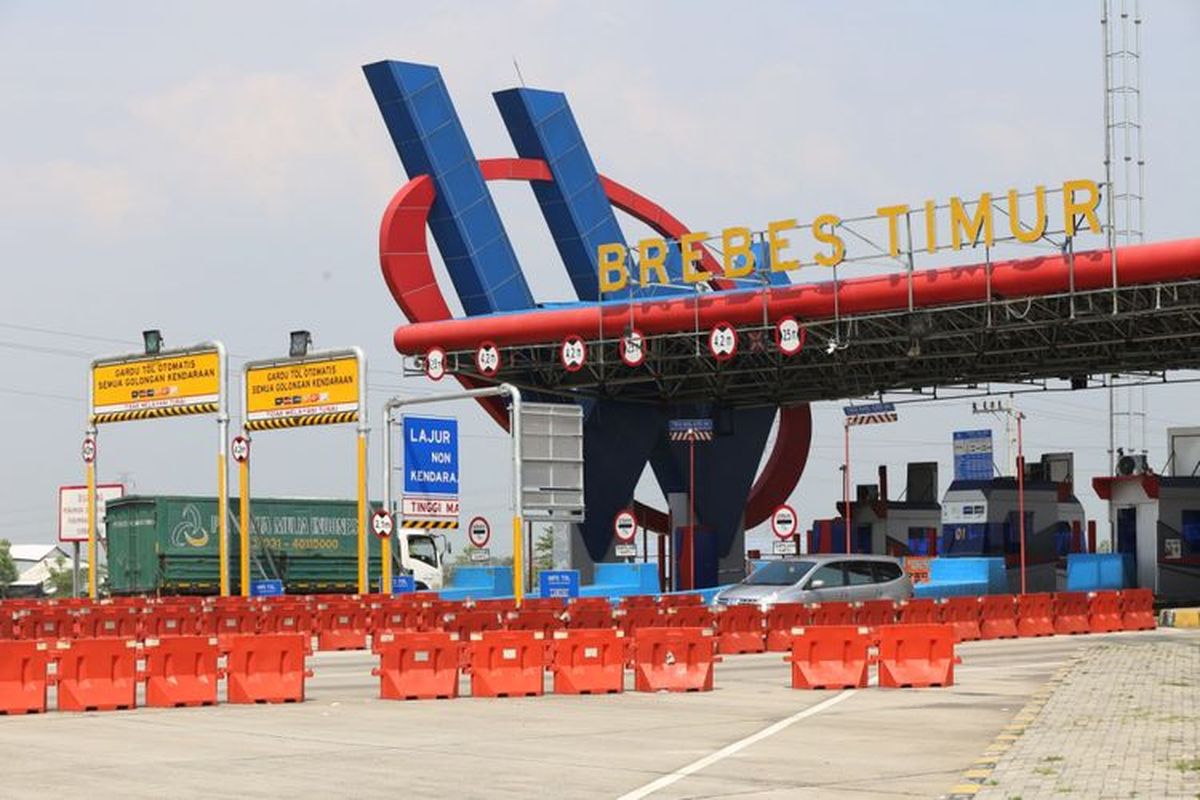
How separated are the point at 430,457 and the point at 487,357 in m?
9.62

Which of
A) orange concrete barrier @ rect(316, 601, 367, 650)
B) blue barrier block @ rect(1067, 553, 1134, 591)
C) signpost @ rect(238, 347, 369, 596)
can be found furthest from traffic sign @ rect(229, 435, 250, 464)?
blue barrier block @ rect(1067, 553, 1134, 591)

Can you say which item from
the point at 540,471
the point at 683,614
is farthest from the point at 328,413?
the point at 683,614

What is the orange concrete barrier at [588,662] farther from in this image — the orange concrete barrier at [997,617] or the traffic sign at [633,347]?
the traffic sign at [633,347]

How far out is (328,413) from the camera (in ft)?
147

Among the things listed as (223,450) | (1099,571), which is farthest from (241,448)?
(1099,571)

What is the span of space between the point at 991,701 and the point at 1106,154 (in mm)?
39938

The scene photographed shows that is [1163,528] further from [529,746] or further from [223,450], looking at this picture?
[529,746]

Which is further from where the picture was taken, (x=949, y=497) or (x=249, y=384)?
(x=949, y=497)

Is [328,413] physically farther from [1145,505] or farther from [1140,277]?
[1145,505]

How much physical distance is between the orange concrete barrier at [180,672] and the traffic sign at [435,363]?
3249 cm

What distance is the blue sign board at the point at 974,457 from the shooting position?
2721 inches

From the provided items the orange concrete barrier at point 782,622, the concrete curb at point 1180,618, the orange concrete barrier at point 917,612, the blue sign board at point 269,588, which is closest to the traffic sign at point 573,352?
the blue sign board at point 269,588

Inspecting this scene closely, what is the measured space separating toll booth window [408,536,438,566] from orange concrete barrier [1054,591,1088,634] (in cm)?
2433

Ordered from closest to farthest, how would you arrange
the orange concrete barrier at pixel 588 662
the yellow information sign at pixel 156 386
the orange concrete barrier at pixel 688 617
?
the orange concrete barrier at pixel 588 662 < the orange concrete barrier at pixel 688 617 < the yellow information sign at pixel 156 386
